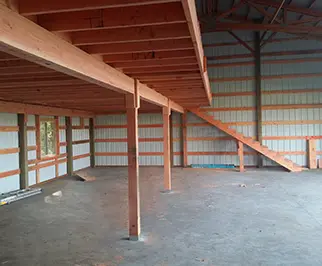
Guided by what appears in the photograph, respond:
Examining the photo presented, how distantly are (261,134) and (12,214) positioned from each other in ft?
30.7

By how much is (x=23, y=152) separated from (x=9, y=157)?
1.43 feet

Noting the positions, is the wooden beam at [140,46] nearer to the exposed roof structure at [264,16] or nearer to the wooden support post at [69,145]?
the exposed roof structure at [264,16]

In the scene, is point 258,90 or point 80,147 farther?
point 80,147

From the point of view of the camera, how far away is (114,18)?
2.16m

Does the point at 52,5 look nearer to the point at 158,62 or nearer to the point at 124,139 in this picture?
the point at 158,62

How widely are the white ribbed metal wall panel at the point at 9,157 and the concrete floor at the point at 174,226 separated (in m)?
0.89

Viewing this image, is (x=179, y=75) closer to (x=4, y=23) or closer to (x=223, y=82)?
(x=4, y=23)

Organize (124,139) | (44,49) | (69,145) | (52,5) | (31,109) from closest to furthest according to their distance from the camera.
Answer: (52,5) → (44,49) → (31,109) → (69,145) → (124,139)

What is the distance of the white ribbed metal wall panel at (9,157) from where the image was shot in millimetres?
7391

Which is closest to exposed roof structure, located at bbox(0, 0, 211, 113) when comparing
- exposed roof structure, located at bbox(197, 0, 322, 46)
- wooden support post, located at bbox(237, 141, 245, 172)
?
exposed roof structure, located at bbox(197, 0, 322, 46)

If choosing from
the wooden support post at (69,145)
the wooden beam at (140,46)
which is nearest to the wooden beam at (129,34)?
the wooden beam at (140,46)

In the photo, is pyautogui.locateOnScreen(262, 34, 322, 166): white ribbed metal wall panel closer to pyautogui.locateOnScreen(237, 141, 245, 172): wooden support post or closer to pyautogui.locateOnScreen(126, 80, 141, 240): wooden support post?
pyautogui.locateOnScreen(237, 141, 245, 172): wooden support post

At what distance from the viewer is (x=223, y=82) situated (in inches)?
476

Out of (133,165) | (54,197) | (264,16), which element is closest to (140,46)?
(133,165)
